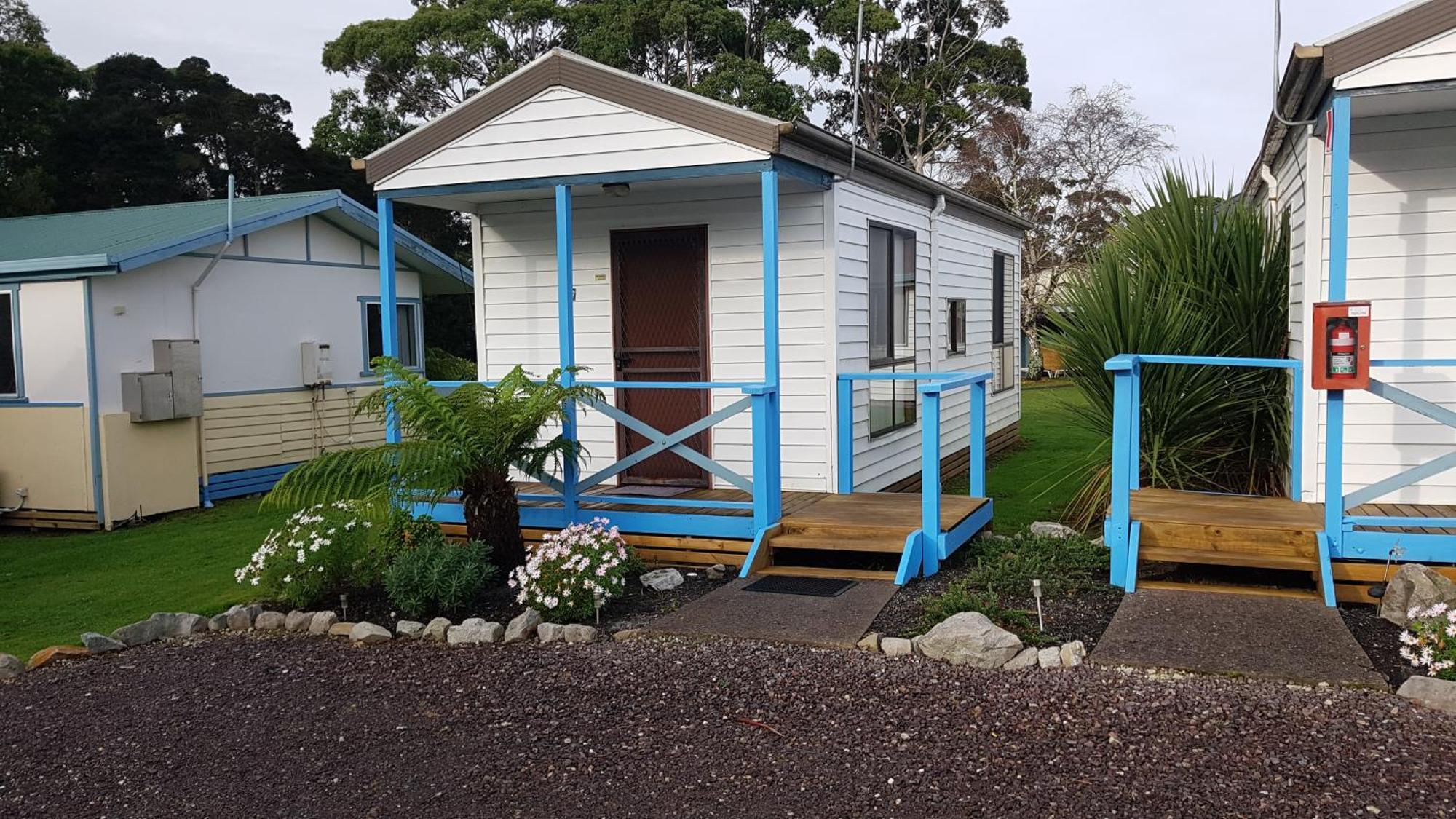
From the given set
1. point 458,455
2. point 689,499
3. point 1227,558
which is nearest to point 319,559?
point 458,455

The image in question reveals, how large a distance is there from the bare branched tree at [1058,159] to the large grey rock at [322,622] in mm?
24327

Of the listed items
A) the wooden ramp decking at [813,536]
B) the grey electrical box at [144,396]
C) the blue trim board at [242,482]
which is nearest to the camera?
the wooden ramp decking at [813,536]

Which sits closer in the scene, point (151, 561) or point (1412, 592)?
point (1412, 592)

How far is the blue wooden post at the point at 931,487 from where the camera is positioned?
20.9 feet

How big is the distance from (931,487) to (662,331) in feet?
8.44

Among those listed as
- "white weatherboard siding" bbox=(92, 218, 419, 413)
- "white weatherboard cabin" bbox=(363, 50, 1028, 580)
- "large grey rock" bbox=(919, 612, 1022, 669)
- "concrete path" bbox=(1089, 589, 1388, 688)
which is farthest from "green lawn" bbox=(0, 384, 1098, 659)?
"large grey rock" bbox=(919, 612, 1022, 669)

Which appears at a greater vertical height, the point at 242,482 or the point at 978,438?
the point at 978,438

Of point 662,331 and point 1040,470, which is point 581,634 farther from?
point 1040,470

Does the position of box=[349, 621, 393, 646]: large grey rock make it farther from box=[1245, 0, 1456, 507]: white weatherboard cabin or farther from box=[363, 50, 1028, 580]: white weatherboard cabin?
box=[1245, 0, 1456, 507]: white weatherboard cabin

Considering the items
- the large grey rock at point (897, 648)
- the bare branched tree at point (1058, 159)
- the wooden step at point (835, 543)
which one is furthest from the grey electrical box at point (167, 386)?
the bare branched tree at point (1058, 159)

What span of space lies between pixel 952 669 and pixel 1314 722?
4.43 feet

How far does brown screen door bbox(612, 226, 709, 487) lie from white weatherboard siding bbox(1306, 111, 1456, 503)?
153 inches

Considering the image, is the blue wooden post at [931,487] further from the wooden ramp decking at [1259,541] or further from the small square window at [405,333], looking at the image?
the small square window at [405,333]

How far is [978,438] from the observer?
730 cm
